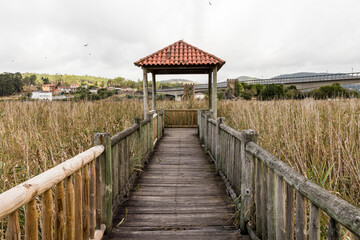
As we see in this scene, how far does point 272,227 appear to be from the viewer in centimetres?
214

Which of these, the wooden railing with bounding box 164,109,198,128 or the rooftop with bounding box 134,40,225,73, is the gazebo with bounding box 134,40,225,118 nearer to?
the rooftop with bounding box 134,40,225,73

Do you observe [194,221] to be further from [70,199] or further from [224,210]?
[70,199]

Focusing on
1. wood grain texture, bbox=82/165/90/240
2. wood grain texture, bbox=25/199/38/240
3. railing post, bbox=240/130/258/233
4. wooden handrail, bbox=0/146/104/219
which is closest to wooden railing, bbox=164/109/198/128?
railing post, bbox=240/130/258/233

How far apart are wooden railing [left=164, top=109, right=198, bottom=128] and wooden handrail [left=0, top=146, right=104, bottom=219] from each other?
9984mm

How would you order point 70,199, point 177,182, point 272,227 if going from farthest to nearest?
point 177,182
point 272,227
point 70,199

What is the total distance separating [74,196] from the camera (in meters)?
2.23

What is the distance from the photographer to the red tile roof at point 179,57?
28.6 ft

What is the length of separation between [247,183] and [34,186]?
7.34ft

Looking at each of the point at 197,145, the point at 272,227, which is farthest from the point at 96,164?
the point at 197,145

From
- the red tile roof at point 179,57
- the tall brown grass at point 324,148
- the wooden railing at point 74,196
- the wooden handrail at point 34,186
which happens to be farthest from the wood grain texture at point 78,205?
the red tile roof at point 179,57

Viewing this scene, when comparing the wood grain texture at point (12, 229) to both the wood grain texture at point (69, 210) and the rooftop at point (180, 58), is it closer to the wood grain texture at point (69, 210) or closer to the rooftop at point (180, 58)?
the wood grain texture at point (69, 210)

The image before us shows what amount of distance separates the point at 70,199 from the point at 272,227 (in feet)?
5.96

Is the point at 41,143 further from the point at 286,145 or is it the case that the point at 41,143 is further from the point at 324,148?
the point at 324,148

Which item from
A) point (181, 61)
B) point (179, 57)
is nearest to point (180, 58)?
point (179, 57)
